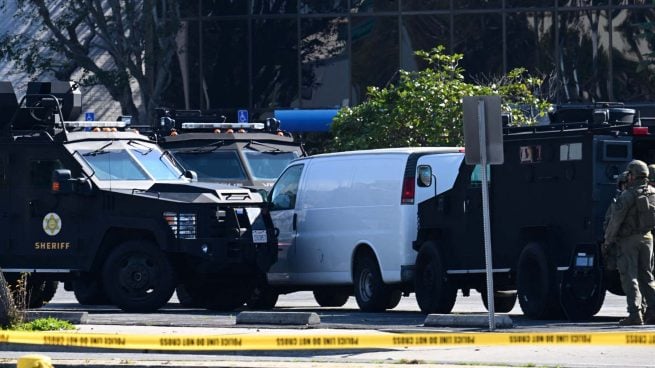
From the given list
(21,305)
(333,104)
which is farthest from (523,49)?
(21,305)

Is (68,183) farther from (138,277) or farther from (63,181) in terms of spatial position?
(138,277)

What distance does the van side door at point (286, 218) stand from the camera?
19875 millimetres

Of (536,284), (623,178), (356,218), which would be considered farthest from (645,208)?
(356,218)

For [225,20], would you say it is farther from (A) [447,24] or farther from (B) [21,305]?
(B) [21,305]

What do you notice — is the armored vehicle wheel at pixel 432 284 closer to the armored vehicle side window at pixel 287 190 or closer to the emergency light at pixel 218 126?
the armored vehicle side window at pixel 287 190

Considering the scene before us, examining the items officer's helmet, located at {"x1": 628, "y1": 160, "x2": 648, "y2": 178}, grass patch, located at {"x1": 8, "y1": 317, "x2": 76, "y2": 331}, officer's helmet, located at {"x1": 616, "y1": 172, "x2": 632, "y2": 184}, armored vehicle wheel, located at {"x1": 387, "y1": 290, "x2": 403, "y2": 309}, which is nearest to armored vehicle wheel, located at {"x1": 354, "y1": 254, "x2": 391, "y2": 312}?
armored vehicle wheel, located at {"x1": 387, "y1": 290, "x2": 403, "y2": 309}

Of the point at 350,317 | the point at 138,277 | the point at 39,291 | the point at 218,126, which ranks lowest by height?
the point at 350,317

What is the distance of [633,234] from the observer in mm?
15273

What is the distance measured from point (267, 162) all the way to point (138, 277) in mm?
5065

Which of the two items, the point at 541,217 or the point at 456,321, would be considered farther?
the point at 541,217

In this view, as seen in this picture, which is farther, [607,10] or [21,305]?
[607,10]

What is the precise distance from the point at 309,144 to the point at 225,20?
4023 mm

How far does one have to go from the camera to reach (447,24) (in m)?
41.2

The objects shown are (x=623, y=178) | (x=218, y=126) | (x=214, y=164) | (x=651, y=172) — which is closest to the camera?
(x=623, y=178)
